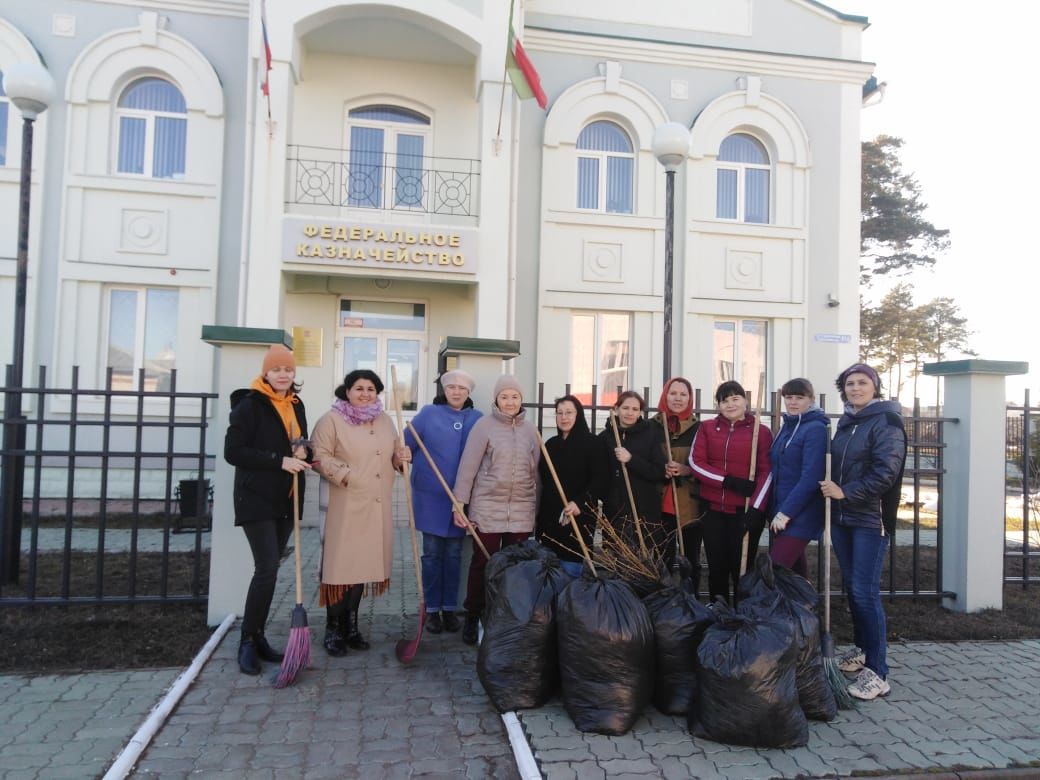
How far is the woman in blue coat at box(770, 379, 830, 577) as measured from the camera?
3.88m

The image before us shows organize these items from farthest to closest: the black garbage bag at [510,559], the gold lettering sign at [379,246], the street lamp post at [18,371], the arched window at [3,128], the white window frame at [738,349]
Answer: the white window frame at [738,349], the arched window at [3,128], the gold lettering sign at [379,246], the street lamp post at [18,371], the black garbage bag at [510,559]

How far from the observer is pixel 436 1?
9.31 m

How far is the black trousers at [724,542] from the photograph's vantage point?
4.23 meters

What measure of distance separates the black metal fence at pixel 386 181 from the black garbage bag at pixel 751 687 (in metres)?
7.99

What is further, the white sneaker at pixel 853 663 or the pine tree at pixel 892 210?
the pine tree at pixel 892 210

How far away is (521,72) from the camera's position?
8922 millimetres

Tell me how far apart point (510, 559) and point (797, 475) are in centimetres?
173

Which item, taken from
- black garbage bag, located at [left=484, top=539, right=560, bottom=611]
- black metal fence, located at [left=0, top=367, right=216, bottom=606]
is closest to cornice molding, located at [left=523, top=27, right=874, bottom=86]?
black metal fence, located at [left=0, top=367, right=216, bottom=606]

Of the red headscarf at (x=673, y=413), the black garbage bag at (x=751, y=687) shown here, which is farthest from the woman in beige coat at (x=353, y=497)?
the black garbage bag at (x=751, y=687)

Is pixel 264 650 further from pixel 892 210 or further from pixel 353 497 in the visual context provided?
pixel 892 210

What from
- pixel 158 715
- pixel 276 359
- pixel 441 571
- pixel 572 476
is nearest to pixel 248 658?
pixel 158 715

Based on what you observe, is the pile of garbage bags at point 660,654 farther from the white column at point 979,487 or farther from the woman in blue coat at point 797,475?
the white column at point 979,487

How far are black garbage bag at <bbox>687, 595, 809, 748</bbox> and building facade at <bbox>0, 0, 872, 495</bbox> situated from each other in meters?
6.97

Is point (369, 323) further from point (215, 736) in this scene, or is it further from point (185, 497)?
point (215, 736)
